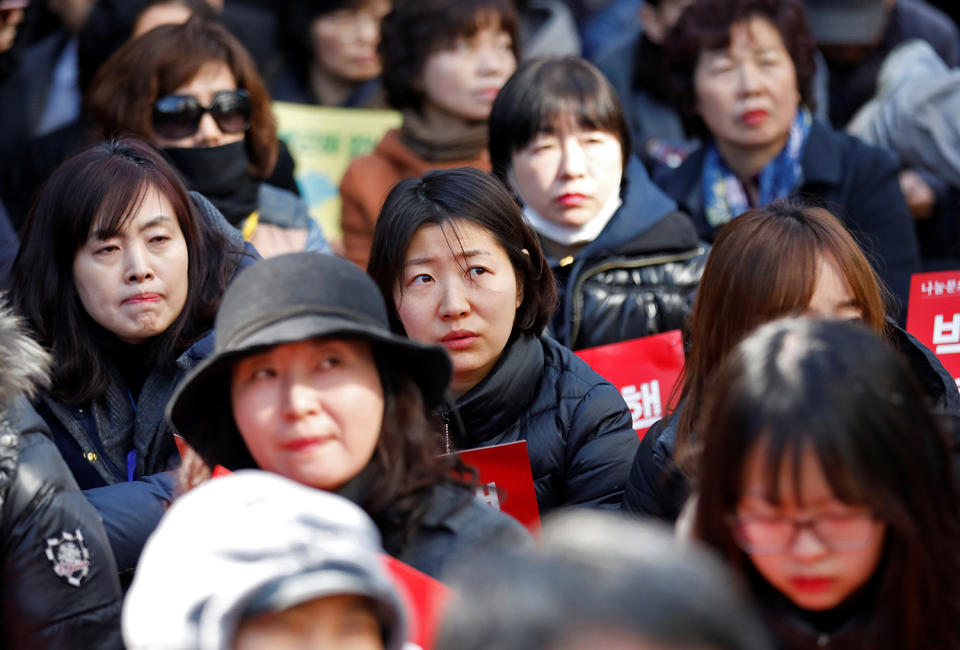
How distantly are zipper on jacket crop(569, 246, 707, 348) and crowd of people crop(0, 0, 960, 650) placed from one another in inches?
0.5

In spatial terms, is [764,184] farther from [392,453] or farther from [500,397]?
[392,453]

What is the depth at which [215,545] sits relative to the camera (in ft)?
6.53

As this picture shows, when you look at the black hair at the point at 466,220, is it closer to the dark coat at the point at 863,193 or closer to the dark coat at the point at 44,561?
the dark coat at the point at 44,561

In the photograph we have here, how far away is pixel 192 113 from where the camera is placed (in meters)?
4.93

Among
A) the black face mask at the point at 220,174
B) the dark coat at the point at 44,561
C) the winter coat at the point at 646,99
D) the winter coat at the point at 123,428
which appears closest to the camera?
the dark coat at the point at 44,561

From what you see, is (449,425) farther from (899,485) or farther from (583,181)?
(899,485)

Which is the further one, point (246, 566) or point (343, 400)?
point (343, 400)

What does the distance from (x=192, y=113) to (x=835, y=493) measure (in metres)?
3.45

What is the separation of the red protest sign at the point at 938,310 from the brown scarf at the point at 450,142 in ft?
7.93

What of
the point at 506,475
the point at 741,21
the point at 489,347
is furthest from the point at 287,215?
the point at 506,475

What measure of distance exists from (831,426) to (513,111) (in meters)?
2.79

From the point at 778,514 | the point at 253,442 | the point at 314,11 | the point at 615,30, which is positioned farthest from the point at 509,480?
the point at 615,30

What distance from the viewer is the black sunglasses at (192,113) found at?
16.1 ft

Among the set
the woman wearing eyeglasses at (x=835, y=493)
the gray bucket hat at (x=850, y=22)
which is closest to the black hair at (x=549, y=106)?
the gray bucket hat at (x=850, y=22)
